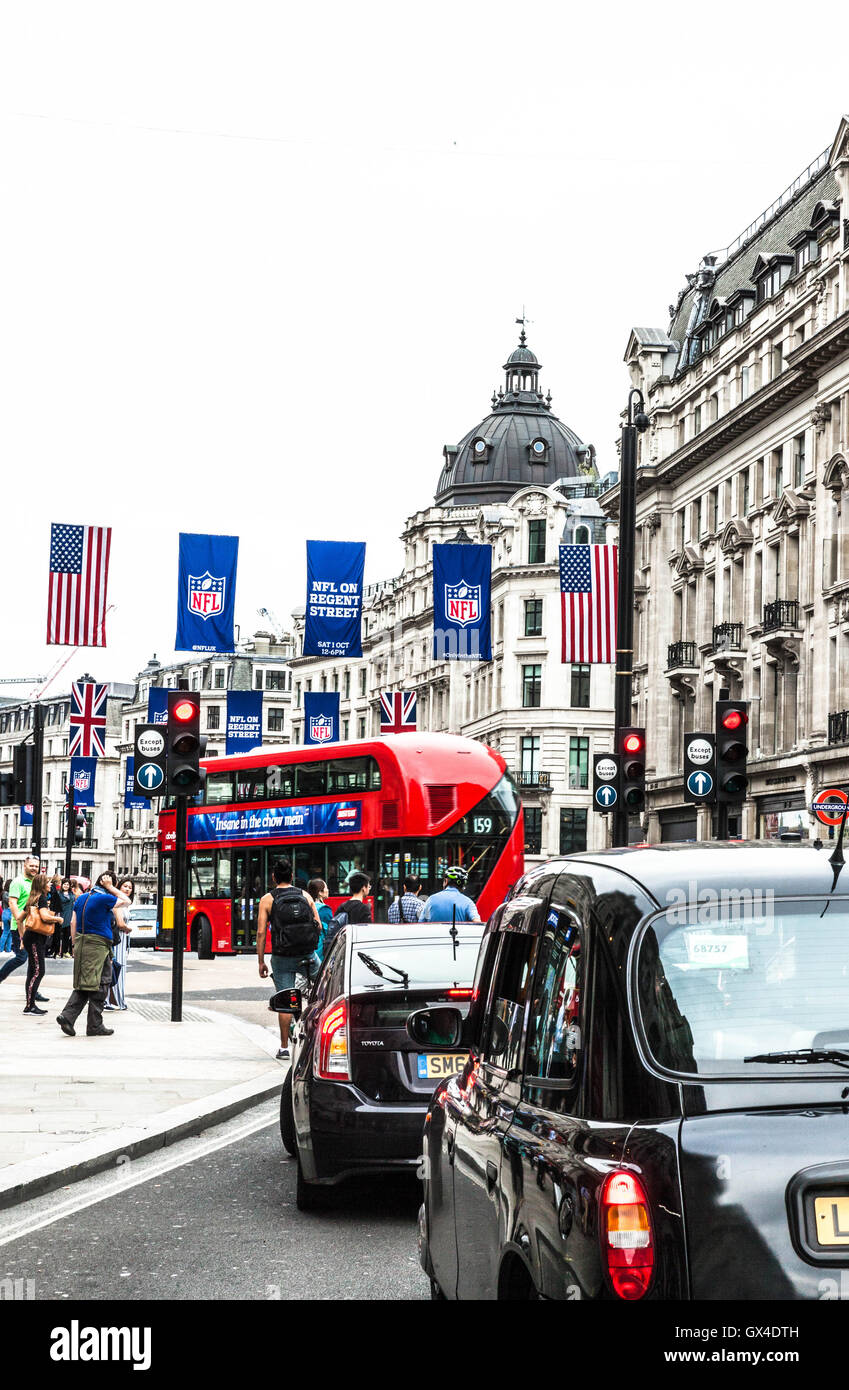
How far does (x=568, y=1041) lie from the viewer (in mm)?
4320

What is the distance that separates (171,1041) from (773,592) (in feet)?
125

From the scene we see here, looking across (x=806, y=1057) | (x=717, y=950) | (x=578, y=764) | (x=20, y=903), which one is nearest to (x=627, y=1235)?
(x=806, y=1057)

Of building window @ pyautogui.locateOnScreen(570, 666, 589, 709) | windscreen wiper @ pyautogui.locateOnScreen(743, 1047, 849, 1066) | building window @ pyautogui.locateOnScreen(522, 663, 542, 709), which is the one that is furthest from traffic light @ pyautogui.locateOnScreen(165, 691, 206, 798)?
building window @ pyautogui.locateOnScreen(522, 663, 542, 709)

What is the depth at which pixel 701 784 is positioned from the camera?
18578mm

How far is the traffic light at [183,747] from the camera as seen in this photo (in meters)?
19.5

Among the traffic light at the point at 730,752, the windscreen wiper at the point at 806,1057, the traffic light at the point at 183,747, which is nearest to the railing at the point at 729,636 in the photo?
the traffic light at the point at 730,752

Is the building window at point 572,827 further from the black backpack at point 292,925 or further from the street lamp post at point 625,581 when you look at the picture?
the black backpack at point 292,925

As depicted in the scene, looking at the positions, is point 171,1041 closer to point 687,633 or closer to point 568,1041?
point 568,1041

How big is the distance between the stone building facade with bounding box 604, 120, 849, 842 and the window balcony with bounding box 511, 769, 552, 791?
1802cm

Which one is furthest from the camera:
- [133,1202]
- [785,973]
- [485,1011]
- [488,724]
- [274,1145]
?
[488,724]

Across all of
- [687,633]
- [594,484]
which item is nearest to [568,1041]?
[687,633]

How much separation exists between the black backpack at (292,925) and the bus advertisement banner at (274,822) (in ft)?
52.9

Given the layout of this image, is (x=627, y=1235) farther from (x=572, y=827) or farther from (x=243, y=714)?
(x=572, y=827)
